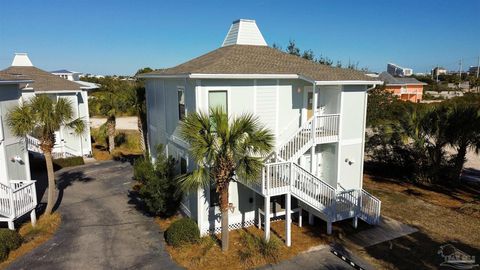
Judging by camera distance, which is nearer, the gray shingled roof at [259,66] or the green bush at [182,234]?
the green bush at [182,234]

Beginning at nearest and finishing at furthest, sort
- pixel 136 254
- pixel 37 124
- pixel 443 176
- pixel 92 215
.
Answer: pixel 136 254
pixel 37 124
pixel 92 215
pixel 443 176

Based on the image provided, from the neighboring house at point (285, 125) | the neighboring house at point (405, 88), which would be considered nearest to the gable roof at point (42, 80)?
the neighboring house at point (285, 125)

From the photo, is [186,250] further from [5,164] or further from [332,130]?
[5,164]

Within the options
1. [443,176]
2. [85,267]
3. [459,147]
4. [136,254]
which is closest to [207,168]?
[136,254]

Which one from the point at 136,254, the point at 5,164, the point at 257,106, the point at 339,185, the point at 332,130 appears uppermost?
the point at 257,106

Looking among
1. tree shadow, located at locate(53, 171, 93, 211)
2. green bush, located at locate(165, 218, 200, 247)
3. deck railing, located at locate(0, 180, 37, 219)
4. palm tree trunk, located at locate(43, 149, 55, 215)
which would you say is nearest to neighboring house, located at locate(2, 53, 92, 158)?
tree shadow, located at locate(53, 171, 93, 211)

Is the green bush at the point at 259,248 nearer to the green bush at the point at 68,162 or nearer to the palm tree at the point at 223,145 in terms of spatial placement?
the palm tree at the point at 223,145
